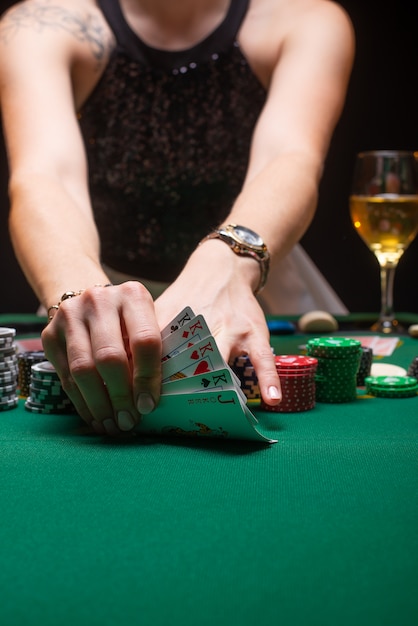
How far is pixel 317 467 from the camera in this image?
123 centimetres

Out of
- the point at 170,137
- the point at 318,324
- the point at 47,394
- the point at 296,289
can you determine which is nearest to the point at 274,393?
the point at 47,394

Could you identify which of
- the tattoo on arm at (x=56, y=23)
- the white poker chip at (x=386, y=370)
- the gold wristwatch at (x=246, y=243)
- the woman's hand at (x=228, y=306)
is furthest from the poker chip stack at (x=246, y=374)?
the tattoo on arm at (x=56, y=23)

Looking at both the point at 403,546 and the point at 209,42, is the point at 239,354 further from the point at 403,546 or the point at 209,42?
the point at 209,42

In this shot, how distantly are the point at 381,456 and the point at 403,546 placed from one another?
35cm

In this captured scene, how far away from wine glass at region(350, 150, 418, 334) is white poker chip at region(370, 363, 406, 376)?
0.69 meters

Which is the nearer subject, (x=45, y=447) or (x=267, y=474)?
(x=267, y=474)

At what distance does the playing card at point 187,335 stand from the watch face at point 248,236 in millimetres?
543

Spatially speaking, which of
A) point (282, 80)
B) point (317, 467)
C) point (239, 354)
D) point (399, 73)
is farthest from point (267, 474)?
point (399, 73)

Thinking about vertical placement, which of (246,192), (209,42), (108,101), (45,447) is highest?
(209,42)

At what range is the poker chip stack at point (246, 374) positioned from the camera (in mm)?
1708

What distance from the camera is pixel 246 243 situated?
1903 millimetres

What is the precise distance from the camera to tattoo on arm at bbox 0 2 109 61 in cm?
265

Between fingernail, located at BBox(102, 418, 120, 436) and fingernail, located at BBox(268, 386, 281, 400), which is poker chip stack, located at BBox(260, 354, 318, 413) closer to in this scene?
fingernail, located at BBox(268, 386, 281, 400)

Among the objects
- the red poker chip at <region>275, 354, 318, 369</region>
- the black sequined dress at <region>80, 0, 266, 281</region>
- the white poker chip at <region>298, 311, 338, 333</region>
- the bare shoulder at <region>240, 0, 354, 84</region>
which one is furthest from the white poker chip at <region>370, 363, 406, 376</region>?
the black sequined dress at <region>80, 0, 266, 281</region>
